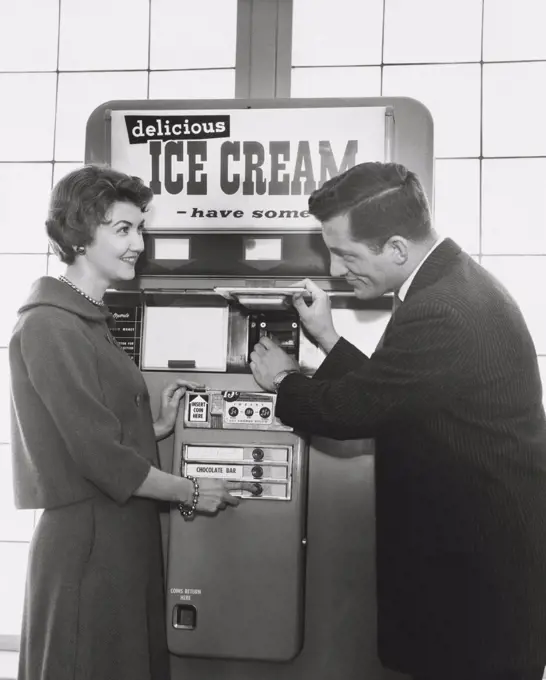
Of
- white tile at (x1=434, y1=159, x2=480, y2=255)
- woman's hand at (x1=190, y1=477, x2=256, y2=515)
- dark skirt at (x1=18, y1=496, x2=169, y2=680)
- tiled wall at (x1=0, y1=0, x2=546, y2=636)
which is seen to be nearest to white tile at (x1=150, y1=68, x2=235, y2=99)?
tiled wall at (x1=0, y1=0, x2=546, y2=636)

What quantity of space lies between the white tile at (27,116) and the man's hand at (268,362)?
65.8 inches

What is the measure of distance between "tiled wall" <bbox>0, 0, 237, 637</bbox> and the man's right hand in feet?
4.94

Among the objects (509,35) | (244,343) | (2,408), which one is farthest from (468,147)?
(2,408)

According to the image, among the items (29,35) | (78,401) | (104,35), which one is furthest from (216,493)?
(29,35)

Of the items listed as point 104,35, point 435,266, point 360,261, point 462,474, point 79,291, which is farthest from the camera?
point 104,35

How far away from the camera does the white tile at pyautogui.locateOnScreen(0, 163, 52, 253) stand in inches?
122

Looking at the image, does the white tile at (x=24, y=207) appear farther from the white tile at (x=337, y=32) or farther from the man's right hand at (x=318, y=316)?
the man's right hand at (x=318, y=316)

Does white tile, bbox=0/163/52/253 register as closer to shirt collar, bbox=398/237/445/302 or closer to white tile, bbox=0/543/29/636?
white tile, bbox=0/543/29/636

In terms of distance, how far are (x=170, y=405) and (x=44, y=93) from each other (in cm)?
182

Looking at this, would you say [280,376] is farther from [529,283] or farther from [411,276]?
[529,283]

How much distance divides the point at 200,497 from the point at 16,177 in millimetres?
1904

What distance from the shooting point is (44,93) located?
10.3 feet

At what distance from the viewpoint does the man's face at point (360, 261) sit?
5.58 feet

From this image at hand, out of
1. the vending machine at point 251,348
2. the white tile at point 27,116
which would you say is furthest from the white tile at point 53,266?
the vending machine at point 251,348
